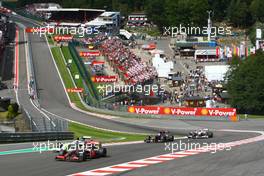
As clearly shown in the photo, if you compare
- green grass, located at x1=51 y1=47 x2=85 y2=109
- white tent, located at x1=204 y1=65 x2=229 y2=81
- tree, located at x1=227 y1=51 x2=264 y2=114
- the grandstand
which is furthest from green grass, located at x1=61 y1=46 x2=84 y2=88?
the grandstand

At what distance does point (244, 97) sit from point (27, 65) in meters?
33.2

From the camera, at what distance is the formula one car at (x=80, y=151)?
80.0 feet

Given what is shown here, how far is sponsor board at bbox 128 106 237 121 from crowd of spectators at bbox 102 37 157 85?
15.3 meters

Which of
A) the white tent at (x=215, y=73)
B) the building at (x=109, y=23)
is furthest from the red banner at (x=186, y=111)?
the building at (x=109, y=23)

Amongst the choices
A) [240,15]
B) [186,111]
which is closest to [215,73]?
[186,111]

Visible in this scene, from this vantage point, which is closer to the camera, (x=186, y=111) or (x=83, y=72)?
(x=186, y=111)

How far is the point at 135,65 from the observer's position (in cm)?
8831

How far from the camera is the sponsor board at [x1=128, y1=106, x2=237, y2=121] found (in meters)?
63.5

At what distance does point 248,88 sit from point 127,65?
71.5 ft

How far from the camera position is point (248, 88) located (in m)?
76.2

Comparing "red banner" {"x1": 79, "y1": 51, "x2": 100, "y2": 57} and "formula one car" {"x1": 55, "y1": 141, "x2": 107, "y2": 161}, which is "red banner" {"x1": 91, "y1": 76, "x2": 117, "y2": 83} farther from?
"formula one car" {"x1": 55, "y1": 141, "x2": 107, "y2": 161}

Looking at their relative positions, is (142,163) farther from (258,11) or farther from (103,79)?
(258,11)

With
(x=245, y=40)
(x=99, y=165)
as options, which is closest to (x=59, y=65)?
(x=245, y=40)

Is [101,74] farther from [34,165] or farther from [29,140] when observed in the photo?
[34,165]
